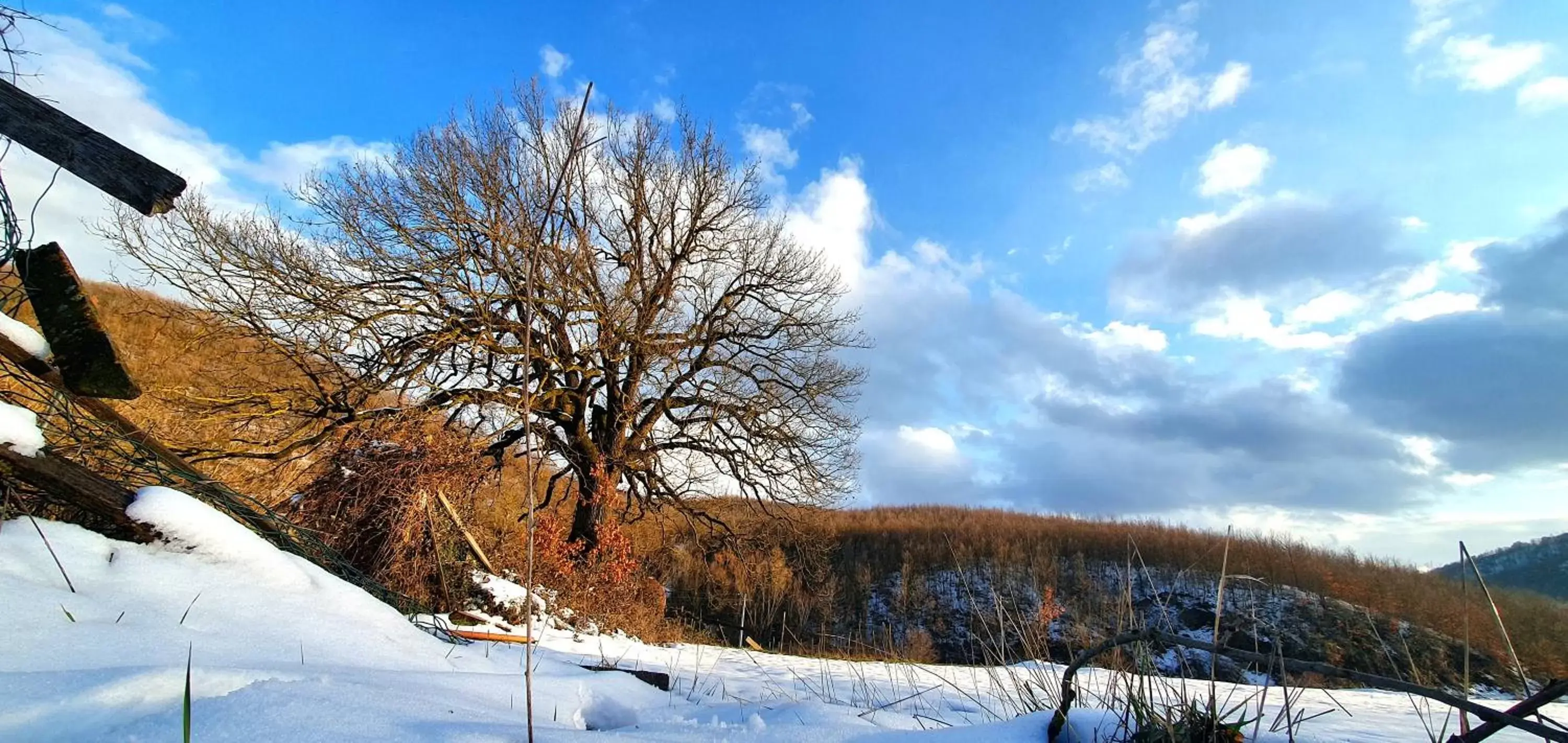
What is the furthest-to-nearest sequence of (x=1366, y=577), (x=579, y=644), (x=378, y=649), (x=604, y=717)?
(x=1366, y=577) < (x=579, y=644) < (x=378, y=649) < (x=604, y=717)

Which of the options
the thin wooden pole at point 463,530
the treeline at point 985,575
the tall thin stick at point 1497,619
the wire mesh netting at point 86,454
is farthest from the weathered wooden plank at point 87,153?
the treeline at point 985,575

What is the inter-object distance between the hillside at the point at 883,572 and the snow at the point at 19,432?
7.50 feet

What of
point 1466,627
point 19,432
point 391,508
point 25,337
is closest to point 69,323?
point 25,337

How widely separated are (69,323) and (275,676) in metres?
1.90

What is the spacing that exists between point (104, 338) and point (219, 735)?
2.18m

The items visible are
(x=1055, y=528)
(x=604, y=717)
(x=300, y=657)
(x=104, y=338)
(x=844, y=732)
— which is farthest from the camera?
(x=1055, y=528)

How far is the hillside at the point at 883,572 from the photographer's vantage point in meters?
5.36

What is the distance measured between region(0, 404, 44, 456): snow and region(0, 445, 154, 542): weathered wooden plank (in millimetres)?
26

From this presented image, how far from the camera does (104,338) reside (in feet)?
8.68

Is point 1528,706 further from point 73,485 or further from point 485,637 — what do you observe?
point 485,637

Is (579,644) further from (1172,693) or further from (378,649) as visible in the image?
(1172,693)

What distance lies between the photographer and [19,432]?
242 centimetres

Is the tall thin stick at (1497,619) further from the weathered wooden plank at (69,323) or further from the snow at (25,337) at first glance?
the snow at (25,337)

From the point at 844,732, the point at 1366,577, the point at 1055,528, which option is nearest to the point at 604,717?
the point at 844,732
